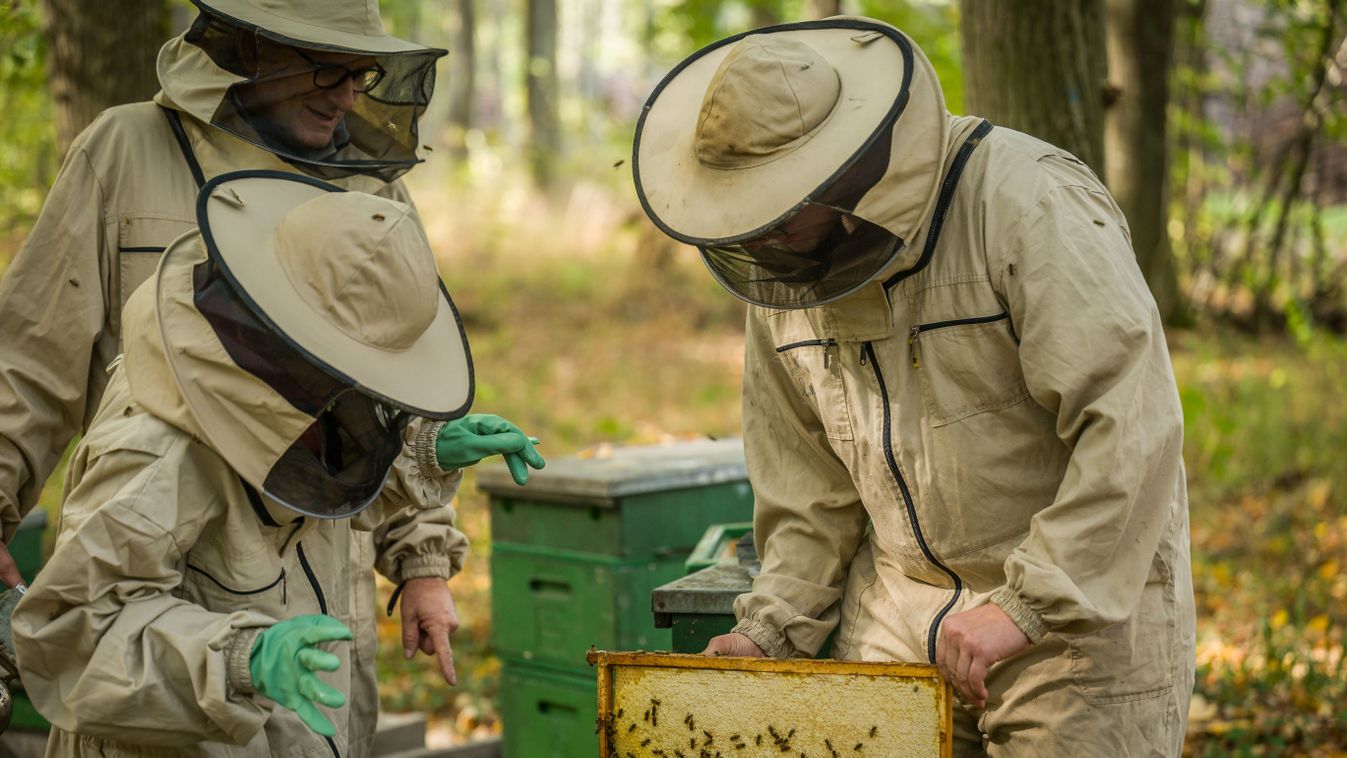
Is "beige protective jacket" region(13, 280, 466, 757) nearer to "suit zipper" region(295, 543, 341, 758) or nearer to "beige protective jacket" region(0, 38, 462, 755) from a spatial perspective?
"suit zipper" region(295, 543, 341, 758)

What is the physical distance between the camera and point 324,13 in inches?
118

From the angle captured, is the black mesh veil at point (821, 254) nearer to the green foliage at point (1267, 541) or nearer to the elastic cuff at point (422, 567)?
the elastic cuff at point (422, 567)

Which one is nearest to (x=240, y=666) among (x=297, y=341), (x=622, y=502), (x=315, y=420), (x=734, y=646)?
(x=315, y=420)

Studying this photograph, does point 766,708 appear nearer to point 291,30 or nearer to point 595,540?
point 291,30

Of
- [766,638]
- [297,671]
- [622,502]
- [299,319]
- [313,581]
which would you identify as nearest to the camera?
[297,671]

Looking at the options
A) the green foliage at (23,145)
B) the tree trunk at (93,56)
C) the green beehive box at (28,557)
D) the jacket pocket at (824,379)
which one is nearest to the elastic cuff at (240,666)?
the jacket pocket at (824,379)

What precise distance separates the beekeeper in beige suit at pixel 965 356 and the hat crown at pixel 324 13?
0.89 metres

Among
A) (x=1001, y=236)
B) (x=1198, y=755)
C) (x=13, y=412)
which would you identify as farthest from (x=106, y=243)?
(x=1198, y=755)

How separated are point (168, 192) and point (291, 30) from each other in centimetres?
48

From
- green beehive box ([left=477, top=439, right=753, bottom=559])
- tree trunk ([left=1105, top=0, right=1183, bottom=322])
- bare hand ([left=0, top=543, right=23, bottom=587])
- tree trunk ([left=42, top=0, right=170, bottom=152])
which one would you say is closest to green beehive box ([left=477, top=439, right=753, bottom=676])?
green beehive box ([left=477, top=439, right=753, bottom=559])

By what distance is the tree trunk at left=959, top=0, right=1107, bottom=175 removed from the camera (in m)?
4.25

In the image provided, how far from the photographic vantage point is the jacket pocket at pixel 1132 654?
91.3 inches

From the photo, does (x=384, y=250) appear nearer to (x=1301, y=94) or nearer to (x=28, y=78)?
(x=28, y=78)

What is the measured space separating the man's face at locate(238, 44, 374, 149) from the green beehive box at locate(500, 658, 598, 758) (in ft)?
6.58
